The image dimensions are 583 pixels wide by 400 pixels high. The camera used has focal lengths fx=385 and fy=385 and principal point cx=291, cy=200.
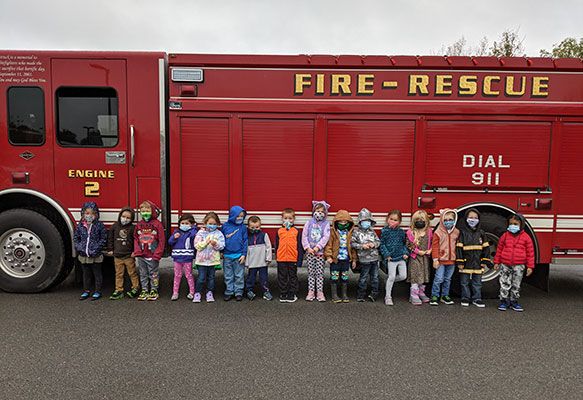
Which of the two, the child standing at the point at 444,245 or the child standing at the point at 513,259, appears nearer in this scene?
the child standing at the point at 513,259

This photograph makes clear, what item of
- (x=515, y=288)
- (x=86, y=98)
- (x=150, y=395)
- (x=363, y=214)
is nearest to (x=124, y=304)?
(x=150, y=395)

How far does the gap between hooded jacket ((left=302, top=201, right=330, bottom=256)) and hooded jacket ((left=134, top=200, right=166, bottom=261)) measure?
187 centimetres

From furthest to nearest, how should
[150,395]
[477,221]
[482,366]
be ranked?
[477,221] < [482,366] < [150,395]

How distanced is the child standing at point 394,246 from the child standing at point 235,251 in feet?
6.03

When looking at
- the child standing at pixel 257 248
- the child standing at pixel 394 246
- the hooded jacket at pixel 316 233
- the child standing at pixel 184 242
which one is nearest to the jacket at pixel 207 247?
the child standing at pixel 184 242

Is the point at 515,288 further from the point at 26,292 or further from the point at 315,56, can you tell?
the point at 26,292

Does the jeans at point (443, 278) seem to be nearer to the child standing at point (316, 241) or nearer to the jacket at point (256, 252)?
the child standing at point (316, 241)

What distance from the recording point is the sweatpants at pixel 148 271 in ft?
16.7

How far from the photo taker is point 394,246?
16.5ft

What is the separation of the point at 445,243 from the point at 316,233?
1.68 meters

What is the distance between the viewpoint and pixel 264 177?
205 inches

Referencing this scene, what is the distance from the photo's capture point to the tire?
5160 millimetres

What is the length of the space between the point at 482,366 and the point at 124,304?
4118 millimetres

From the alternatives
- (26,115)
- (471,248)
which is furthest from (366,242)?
(26,115)
